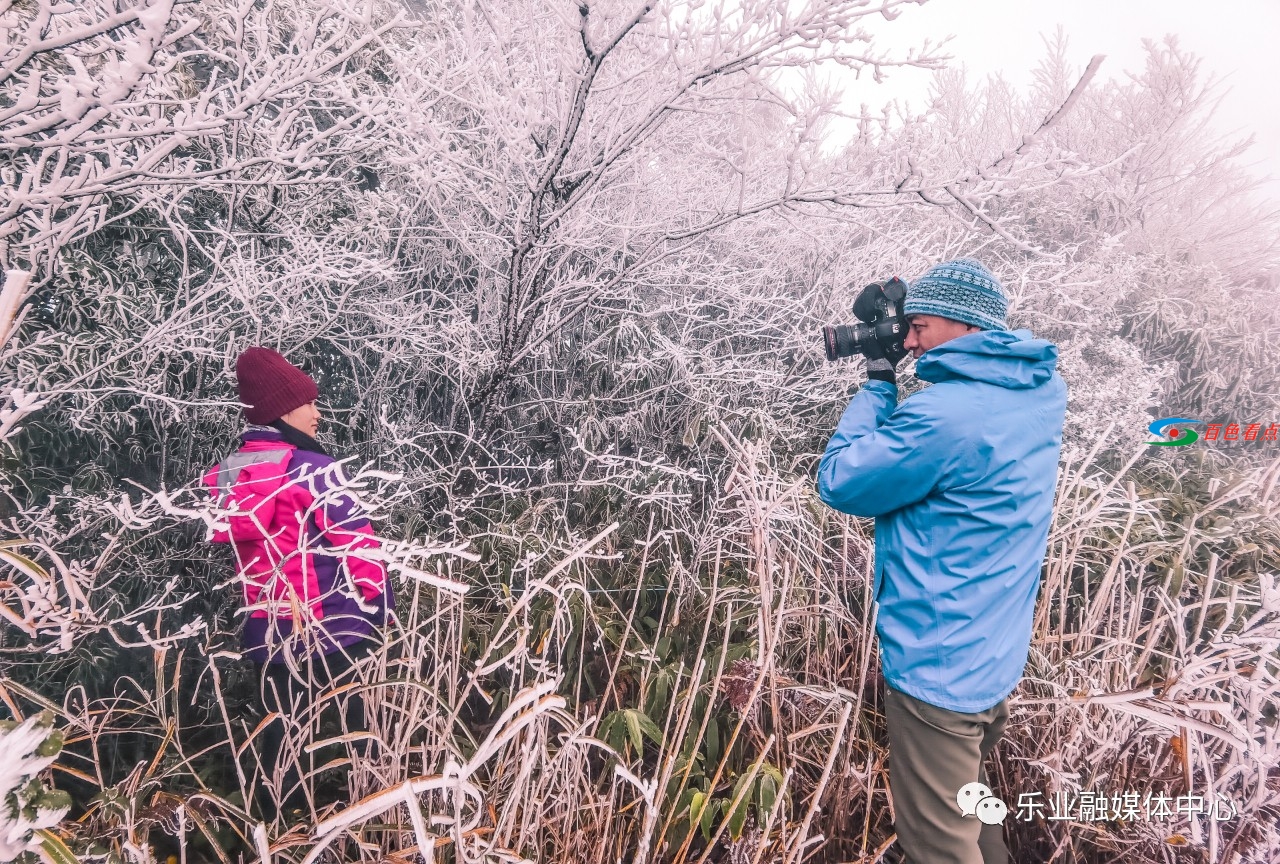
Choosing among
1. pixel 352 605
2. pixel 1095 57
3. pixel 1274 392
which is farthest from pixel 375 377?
pixel 1274 392

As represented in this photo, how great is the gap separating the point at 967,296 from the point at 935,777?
118 centimetres

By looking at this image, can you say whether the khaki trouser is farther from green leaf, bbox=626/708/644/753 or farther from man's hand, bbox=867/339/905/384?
man's hand, bbox=867/339/905/384

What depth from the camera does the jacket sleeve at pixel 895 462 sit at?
4.21 ft

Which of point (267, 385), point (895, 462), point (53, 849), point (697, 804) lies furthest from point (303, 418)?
point (895, 462)

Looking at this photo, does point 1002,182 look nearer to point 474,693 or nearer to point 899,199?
point 899,199

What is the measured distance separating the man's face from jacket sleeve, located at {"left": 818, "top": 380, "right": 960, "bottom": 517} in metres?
0.22

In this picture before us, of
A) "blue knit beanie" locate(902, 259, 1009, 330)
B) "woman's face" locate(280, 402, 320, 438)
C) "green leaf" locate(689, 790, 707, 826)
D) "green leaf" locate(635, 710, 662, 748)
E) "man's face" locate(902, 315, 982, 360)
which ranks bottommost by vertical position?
"green leaf" locate(689, 790, 707, 826)

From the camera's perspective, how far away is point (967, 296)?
141 cm

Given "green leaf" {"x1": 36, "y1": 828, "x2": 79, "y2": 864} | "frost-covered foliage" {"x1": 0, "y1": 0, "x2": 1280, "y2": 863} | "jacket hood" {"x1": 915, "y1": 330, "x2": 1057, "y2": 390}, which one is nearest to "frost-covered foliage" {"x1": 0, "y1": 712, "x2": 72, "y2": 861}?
"green leaf" {"x1": 36, "y1": 828, "x2": 79, "y2": 864}

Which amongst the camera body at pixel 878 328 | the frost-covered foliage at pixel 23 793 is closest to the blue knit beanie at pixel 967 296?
the camera body at pixel 878 328

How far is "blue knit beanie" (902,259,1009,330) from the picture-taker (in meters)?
1.41

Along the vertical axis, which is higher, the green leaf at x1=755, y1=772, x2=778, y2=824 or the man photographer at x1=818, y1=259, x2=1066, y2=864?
the man photographer at x1=818, y1=259, x2=1066, y2=864

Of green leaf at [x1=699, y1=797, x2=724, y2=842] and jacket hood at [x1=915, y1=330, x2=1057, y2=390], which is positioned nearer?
jacket hood at [x1=915, y1=330, x2=1057, y2=390]

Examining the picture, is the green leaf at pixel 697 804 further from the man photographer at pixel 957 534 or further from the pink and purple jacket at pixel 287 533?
the pink and purple jacket at pixel 287 533
